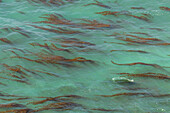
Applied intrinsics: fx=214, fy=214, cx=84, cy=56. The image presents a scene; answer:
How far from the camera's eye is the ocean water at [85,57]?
4.12 metres

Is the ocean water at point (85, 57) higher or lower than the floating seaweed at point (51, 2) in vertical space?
lower

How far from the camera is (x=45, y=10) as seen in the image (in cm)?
849

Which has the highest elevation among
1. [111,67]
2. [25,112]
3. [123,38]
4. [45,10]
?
[45,10]

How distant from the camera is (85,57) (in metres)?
5.57

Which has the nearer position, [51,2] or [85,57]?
[85,57]

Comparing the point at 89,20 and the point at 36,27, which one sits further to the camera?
the point at 89,20

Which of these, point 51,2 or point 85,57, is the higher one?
point 51,2

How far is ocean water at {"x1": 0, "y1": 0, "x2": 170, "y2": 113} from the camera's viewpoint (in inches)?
162

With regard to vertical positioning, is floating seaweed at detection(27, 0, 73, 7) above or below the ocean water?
above

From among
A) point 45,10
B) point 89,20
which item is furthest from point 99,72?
point 45,10

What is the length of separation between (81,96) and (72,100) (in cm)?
22

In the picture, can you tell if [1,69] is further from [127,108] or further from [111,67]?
[127,108]

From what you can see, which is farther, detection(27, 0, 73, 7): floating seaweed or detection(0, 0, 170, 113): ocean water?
detection(27, 0, 73, 7): floating seaweed

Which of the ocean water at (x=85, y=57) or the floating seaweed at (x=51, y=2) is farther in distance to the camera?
the floating seaweed at (x=51, y=2)
